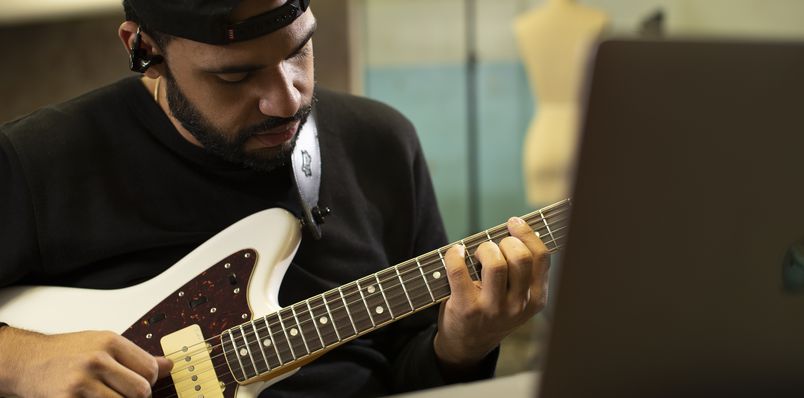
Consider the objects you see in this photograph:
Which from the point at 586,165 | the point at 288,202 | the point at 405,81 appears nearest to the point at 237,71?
the point at 288,202

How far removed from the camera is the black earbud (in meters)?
1.23

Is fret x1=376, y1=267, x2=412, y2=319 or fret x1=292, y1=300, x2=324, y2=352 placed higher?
fret x1=376, y1=267, x2=412, y2=319

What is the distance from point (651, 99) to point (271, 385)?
850mm

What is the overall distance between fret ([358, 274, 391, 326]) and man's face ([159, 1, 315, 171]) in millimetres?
251

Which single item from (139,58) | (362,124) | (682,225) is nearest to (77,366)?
(139,58)

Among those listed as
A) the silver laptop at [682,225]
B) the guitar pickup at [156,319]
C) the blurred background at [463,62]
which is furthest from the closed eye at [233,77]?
the blurred background at [463,62]

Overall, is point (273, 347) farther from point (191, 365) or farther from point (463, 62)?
point (463, 62)

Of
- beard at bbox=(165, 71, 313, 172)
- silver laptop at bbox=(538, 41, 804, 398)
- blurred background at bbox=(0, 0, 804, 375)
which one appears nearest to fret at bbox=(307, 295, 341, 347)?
beard at bbox=(165, 71, 313, 172)

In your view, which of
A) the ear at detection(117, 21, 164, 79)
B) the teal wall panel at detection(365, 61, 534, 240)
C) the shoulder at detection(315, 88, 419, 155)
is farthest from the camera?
the teal wall panel at detection(365, 61, 534, 240)

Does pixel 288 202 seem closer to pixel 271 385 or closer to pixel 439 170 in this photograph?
pixel 271 385

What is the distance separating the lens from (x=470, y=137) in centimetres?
387

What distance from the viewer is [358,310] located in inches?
43.8

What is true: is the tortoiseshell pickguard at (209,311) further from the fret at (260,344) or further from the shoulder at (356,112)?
the shoulder at (356,112)

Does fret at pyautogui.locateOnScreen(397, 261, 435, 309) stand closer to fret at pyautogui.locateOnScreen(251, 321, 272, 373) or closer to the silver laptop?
fret at pyautogui.locateOnScreen(251, 321, 272, 373)
